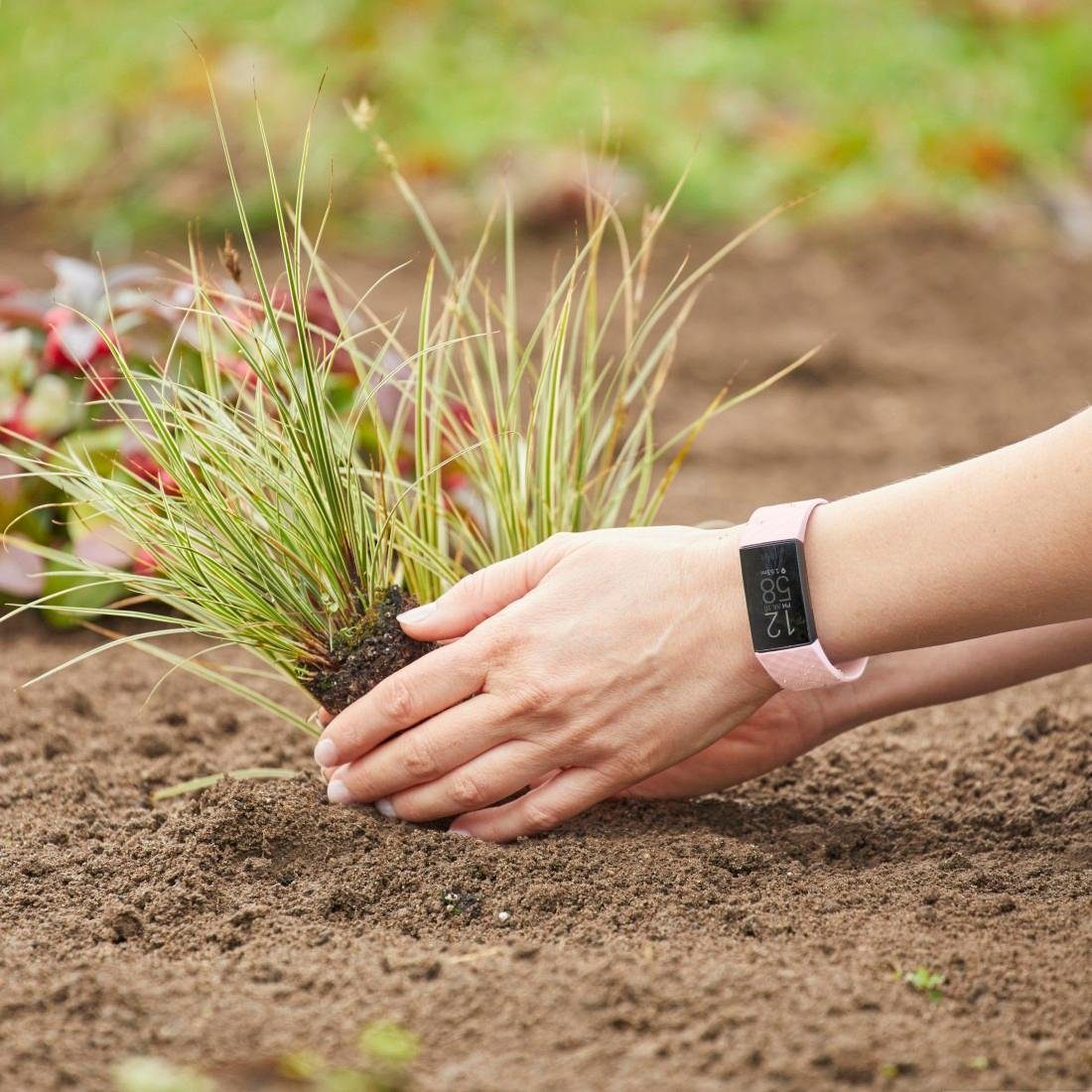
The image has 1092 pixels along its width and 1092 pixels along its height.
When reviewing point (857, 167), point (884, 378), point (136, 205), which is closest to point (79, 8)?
point (136, 205)

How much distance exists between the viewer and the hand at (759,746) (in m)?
1.56

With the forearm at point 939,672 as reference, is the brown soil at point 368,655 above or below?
above

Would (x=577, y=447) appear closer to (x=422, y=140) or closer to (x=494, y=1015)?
(x=494, y=1015)

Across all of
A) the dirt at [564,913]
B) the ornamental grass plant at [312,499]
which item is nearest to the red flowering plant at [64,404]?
the dirt at [564,913]

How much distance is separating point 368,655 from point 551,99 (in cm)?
450

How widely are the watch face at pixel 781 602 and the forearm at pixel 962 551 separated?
0.02 meters

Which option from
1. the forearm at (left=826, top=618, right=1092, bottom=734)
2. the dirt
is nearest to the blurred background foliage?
the dirt

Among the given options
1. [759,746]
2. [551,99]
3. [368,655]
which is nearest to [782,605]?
[759,746]

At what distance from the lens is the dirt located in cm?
106

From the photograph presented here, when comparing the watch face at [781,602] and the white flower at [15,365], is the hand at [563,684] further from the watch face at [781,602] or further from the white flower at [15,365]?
the white flower at [15,365]

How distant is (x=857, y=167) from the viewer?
5.24 meters

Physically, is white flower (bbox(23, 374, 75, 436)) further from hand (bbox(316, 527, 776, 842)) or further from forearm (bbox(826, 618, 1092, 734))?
forearm (bbox(826, 618, 1092, 734))

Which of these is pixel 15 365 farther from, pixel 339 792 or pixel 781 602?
pixel 781 602

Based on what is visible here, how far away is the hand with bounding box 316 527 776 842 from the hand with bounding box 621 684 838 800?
175 mm
